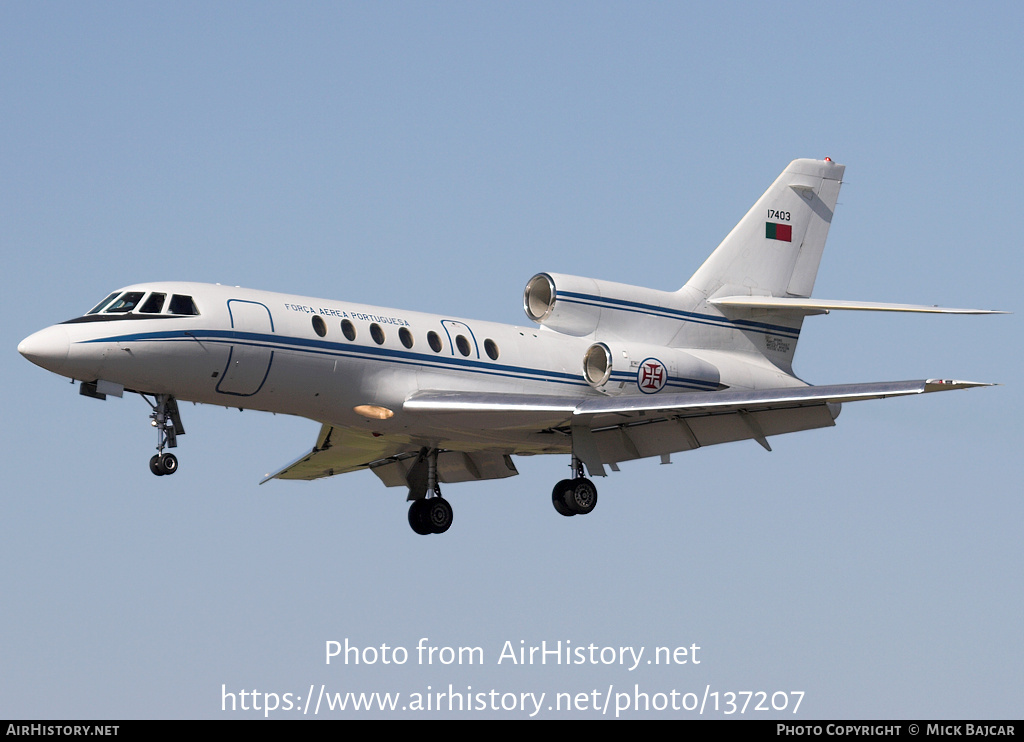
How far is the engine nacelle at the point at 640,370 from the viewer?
82.1ft

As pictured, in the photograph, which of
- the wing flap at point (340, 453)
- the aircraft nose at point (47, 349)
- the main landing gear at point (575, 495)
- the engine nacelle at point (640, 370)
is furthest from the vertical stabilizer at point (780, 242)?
the aircraft nose at point (47, 349)

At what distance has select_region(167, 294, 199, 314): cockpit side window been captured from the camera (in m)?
21.4

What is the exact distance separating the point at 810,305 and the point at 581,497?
18.6 feet

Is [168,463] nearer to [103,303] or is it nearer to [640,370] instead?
Result: [103,303]

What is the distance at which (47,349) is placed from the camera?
67.0 feet

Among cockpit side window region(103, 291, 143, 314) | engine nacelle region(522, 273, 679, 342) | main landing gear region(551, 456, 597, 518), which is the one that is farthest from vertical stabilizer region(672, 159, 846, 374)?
cockpit side window region(103, 291, 143, 314)

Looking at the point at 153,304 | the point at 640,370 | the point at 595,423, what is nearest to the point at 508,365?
the point at 595,423

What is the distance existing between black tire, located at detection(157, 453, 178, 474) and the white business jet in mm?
23

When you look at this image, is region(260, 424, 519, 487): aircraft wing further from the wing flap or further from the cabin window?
the cabin window

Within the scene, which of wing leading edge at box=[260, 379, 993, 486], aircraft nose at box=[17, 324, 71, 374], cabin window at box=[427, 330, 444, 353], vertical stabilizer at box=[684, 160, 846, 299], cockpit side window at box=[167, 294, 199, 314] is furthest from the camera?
vertical stabilizer at box=[684, 160, 846, 299]

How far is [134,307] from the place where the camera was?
21.2 m

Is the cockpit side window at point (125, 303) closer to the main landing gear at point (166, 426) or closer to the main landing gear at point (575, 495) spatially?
the main landing gear at point (166, 426)
